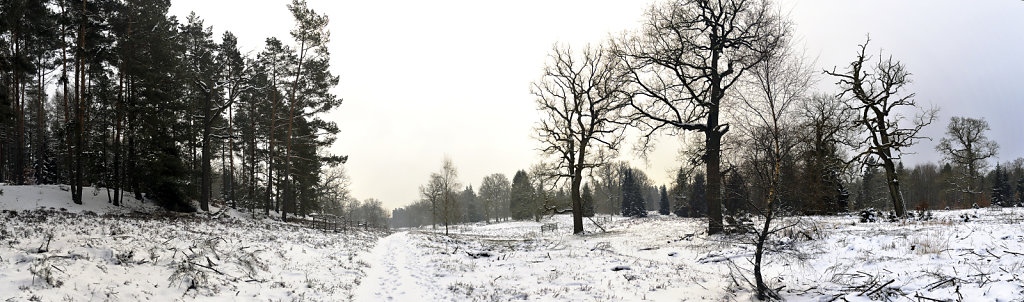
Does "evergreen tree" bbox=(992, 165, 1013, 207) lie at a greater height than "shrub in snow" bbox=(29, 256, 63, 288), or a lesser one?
lesser

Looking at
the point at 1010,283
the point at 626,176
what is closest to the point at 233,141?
the point at 1010,283

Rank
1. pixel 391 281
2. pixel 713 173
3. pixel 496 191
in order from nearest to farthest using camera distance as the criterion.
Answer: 1. pixel 391 281
2. pixel 713 173
3. pixel 496 191

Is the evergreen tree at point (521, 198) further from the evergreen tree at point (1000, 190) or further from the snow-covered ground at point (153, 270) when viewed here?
the evergreen tree at point (1000, 190)

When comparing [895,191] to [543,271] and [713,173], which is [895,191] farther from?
[543,271]

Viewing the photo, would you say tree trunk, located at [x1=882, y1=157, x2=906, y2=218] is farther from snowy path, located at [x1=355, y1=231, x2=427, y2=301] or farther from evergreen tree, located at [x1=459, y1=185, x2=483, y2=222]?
evergreen tree, located at [x1=459, y1=185, x2=483, y2=222]

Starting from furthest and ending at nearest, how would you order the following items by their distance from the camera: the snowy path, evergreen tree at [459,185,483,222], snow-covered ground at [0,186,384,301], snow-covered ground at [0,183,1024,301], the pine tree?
evergreen tree at [459,185,483,222] → the pine tree → the snowy path → snow-covered ground at [0,186,384,301] → snow-covered ground at [0,183,1024,301]

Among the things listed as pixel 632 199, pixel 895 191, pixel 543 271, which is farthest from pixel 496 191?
pixel 543 271

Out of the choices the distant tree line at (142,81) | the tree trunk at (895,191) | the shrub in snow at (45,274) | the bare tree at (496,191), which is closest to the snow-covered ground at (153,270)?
the shrub in snow at (45,274)

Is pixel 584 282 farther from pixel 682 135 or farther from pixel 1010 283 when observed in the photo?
pixel 682 135

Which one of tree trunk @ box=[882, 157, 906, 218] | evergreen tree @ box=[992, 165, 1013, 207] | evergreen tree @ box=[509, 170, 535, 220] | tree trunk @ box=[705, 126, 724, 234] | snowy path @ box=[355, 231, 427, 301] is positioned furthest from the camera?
evergreen tree @ box=[509, 170, 535, 220]

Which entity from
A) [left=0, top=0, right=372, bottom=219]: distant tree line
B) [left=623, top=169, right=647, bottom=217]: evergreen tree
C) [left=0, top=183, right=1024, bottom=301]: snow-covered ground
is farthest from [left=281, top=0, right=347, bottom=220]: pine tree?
[left=623, top=169, right=647, bottom=217]: evergreen tree

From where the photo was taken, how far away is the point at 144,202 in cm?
2306

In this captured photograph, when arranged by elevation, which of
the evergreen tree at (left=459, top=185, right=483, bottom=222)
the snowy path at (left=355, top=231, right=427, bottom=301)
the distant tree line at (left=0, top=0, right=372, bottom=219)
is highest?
the distant tree line at (left=0, top=0, right=372, bottom=219)

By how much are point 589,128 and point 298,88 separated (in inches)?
767
